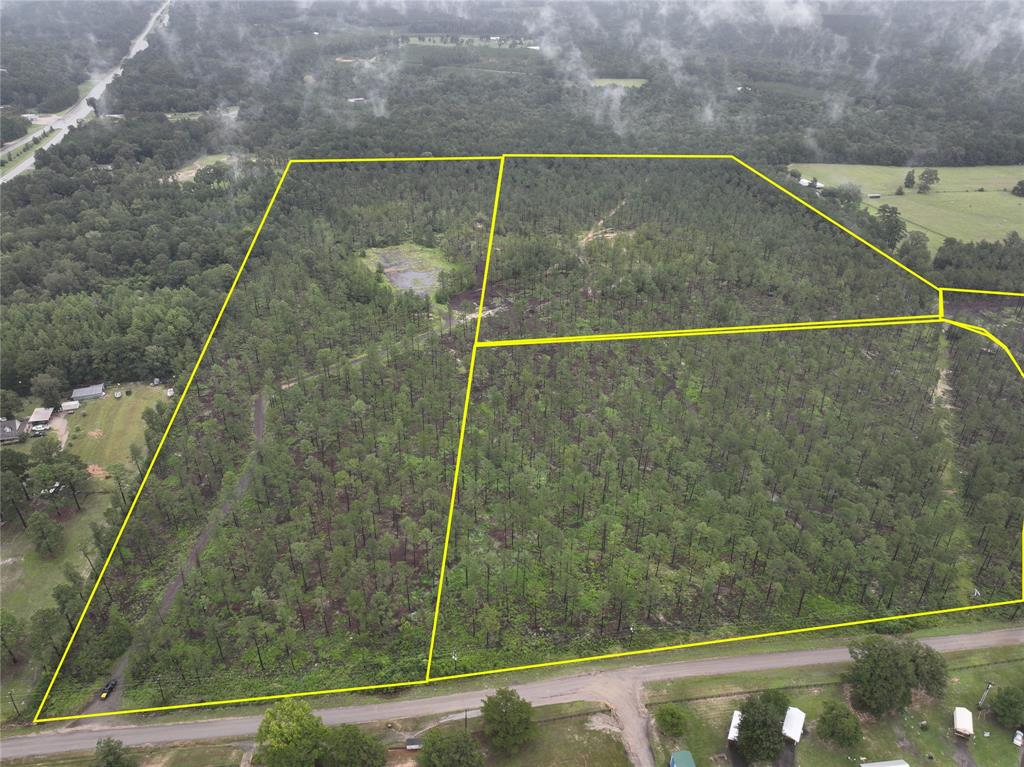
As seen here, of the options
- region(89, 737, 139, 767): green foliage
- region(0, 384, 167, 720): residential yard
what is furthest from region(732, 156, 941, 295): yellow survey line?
region(89, 737, 139, 767): green foliage

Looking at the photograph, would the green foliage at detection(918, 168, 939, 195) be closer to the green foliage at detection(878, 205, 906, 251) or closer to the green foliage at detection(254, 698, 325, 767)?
the green foliage at detection(878, 205, 906, 251)

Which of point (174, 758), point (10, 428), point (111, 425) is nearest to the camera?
point (174, 758)

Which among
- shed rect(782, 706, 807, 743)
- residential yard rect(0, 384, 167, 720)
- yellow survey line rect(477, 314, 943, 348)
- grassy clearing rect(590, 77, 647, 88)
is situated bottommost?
residential yard rect(0, 384, 167, 720)

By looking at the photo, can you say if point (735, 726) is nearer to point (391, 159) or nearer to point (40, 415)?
point (40, 415)

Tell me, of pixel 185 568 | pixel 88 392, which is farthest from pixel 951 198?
pixel 88 392

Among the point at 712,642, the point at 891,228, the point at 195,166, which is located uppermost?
the point at 891,228

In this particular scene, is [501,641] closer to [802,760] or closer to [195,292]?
[802,760]

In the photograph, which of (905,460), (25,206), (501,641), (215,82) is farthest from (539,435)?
(215,82)
